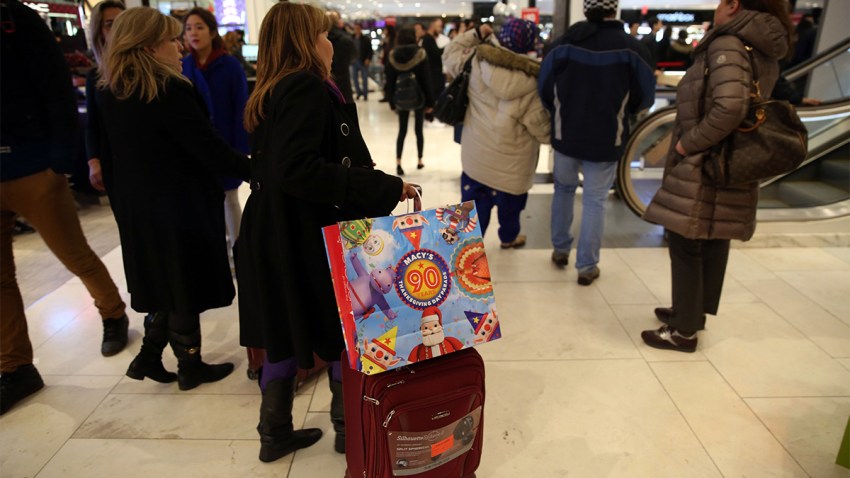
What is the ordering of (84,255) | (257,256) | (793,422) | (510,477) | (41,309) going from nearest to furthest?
(257,256) < (510,477) < (793,422) < (84,255) < (41,309)

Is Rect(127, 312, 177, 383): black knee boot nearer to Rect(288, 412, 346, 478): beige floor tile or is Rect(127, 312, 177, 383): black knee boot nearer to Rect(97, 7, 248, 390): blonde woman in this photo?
Rect(97, 7, 248, 390): blonde woman

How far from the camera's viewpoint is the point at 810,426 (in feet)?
7.09

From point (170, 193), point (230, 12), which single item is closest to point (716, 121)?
point (170, 193)

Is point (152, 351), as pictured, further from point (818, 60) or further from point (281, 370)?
point (818, 60)

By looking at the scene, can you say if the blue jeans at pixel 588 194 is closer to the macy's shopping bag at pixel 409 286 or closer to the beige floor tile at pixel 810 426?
the beige floor tile at pixel 810 426

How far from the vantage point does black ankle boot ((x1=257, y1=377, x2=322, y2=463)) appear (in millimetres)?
1928

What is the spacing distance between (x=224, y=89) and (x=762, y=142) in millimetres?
2567

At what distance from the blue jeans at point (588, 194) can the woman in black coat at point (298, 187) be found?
6.37 ft

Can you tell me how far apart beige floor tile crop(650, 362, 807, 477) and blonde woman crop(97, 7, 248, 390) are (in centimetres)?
190

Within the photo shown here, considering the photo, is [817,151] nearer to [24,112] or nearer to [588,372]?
[588,372]

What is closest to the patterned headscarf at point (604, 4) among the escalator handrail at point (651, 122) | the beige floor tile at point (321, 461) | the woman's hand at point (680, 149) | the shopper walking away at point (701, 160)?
the shopper walking away at point (701, 160)

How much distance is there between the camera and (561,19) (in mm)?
4934

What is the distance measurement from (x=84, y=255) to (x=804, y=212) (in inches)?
178

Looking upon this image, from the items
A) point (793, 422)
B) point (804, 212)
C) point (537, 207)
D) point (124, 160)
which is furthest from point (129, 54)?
point (804, 212)
